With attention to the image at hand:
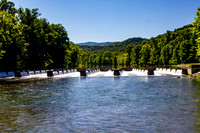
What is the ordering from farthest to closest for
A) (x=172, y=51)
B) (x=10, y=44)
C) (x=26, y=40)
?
(x=172, y=51) < (x=26, y=40) < (x=10, y=44)

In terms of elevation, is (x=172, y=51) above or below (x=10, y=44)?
below

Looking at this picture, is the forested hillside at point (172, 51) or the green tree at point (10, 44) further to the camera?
the forested hillside at point (172, 51)

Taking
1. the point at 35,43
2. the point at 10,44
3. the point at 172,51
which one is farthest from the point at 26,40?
the point at 172,51

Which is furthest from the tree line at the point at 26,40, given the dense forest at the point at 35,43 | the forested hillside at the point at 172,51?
the forested hillside at the point at 172,51

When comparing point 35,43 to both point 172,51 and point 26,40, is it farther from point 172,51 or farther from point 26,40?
point 172,51

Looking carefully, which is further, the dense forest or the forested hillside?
the forested hillside

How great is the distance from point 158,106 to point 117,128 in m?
6.45

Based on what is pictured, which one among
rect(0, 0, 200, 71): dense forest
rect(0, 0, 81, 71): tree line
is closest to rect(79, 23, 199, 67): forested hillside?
rect(0, 0, 200, 71): dense forest

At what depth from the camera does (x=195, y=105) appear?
16562 millimetres

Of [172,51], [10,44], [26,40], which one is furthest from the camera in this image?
[172,51]

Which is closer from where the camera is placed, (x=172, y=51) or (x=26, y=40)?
(x=26, y=40)

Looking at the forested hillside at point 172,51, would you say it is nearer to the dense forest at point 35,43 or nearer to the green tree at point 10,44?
the dense forest at point 35,43

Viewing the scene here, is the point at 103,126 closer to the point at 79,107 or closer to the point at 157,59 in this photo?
the point at 79,107

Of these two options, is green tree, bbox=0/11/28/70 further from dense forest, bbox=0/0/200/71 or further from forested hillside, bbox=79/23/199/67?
forested hillside, bbox=79/23/199/67
